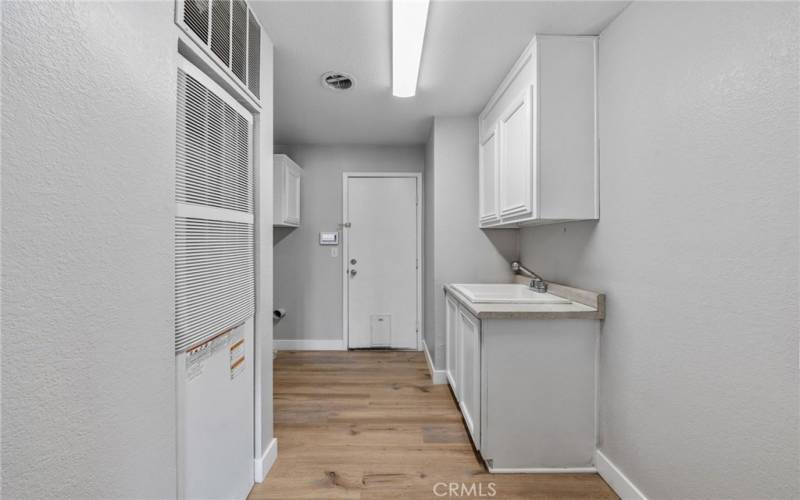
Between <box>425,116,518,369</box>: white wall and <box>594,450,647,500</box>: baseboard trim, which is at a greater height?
<box>425,116,518,369</box>: white wall

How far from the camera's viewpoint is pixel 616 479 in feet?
5.15

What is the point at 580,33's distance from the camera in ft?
5.65

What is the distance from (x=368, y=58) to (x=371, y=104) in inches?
25.4

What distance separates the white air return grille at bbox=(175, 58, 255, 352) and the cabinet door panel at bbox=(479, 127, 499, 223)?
1682 millimetres

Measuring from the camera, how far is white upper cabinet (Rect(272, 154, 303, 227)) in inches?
120

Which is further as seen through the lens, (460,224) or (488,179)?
(460,224)

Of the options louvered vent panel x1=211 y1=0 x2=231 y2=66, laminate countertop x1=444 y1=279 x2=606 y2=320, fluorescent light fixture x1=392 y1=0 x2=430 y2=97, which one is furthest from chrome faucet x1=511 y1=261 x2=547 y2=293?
louvered vent panel x1=211 y1=0 x2=231 y2=66

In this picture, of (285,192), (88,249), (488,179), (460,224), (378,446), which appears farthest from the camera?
(285,192)

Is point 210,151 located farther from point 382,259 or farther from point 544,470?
point 382,259

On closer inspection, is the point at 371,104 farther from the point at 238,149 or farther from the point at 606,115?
the point at 606,115

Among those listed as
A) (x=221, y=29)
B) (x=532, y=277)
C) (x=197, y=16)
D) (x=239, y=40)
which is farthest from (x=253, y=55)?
(x=532, y=277)

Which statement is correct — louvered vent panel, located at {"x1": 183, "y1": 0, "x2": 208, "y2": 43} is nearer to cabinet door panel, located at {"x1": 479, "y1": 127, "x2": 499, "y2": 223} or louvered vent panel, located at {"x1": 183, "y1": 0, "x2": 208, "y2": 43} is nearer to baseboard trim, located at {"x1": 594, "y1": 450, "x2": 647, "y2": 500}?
cabinet door panel, located at {"x1": 479, "y1": 127, "x2": 499, "y2": 223}

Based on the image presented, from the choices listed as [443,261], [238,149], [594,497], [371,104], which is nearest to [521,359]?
[594,497]

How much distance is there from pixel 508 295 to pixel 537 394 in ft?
2.25
